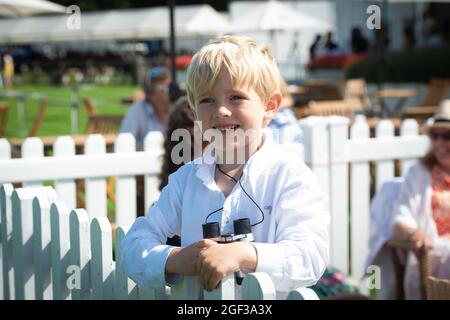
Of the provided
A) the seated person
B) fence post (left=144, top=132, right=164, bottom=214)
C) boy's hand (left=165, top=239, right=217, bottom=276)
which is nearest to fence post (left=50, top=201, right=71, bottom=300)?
boy's hand (left=165, top=239, right=217, bottom=276)

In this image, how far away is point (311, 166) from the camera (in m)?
4.67

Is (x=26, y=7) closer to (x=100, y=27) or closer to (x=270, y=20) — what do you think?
(x=270, y=20)

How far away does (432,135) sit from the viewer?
438 cm

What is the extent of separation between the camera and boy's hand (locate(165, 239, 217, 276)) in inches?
77.5

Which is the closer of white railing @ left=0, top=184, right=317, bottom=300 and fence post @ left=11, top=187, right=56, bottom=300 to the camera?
white railing @ left=0, top=184, right=317, bottom=300

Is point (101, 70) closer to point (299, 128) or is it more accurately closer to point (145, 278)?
point (299, 128)

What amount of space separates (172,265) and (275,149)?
472mm

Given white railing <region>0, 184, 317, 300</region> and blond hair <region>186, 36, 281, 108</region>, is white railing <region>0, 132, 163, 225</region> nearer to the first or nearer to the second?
white railing <region>0, 184, 317, 300</region>

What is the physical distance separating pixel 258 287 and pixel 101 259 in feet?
3.10

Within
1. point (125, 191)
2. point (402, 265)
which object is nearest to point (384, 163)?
point (402, 265)

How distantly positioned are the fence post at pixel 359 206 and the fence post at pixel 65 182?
5.57 ft

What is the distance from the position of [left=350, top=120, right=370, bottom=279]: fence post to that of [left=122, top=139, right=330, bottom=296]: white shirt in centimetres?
278

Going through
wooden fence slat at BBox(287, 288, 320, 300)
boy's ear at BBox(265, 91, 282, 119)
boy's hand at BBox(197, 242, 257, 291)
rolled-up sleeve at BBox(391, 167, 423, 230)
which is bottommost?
rolled-up sleeve at BBox(391, 167, 423, 230)
